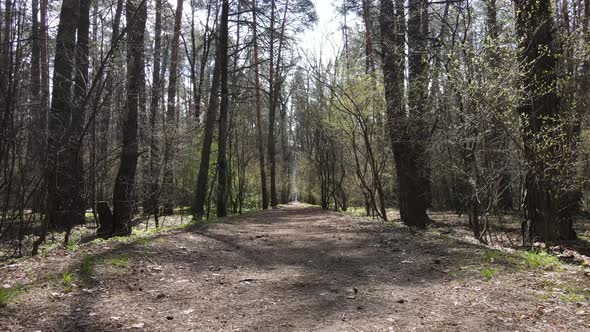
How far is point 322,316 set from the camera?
3764 mm

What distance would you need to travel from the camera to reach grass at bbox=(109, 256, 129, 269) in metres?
4.98

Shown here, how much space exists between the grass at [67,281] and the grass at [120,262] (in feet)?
2.00

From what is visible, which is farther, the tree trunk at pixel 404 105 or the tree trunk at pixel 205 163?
→ the tree trunk at pixel 205 163

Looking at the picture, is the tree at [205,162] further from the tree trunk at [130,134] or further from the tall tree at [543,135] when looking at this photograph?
the tall tree at [543,135]

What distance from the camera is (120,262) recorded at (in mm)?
5055

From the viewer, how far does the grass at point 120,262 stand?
4976mm

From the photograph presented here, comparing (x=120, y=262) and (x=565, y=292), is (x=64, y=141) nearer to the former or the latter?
(x=120, y=262)

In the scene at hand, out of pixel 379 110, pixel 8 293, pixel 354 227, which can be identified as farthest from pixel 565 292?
pixel 379 110

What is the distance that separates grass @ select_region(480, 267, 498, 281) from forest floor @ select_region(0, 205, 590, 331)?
0.04 ft

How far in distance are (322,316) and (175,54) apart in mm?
18008

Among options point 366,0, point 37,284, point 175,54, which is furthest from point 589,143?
point 175,54

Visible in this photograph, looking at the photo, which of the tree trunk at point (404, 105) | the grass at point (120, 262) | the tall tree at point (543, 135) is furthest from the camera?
the tree trunk at point (404, 105)

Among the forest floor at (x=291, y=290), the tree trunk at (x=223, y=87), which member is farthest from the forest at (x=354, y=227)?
the tree trunk at (x=223, y=87)

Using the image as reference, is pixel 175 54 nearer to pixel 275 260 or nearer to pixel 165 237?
pixel 165 237
